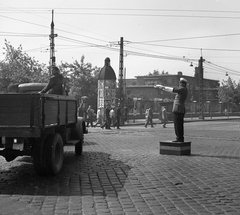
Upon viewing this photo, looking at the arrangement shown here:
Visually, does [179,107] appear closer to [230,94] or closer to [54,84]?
[54,84]

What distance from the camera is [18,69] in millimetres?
51781

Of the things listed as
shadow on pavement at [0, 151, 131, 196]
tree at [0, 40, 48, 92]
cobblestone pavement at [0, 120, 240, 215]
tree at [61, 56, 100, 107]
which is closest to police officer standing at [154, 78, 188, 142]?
cobblestone pavement at [0, 120, 240, 215]

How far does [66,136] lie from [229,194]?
4569 mm

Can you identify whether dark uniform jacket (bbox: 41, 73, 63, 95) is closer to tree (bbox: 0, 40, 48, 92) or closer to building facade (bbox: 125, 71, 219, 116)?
tree (bbox: 0, 40, 48, 92)

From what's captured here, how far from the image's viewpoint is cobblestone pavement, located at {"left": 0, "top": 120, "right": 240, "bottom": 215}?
534 cm

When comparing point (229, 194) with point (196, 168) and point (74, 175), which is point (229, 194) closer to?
point (196, 168)

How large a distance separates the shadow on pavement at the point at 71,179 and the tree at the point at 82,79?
5127 cm

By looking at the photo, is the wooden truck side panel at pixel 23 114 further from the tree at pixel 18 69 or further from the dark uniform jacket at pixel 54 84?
the tree at pixel 18 69

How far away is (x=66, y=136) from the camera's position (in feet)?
31.6

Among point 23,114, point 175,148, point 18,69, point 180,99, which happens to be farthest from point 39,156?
point 18,69

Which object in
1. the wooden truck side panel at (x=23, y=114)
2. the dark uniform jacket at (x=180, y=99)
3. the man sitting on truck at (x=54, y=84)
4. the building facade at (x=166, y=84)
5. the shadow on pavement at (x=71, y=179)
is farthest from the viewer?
the building facade at (x=166, y=84)

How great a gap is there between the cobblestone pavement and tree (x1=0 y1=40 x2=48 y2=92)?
40.1 meters

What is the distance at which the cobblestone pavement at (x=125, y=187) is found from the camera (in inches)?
210

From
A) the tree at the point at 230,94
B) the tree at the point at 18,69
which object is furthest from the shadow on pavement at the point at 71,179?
the tree at the point at 230,94
